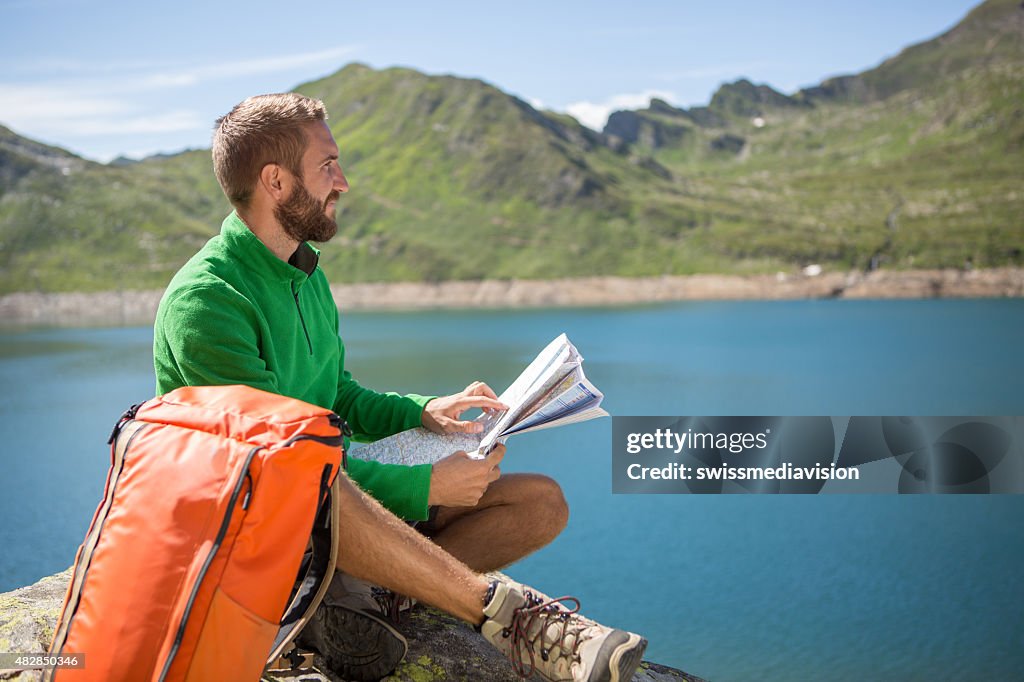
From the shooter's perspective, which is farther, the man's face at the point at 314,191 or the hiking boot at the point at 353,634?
the man's face at the point at 314,191

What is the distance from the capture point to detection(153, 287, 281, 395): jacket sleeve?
291 cm

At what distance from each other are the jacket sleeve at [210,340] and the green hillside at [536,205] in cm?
10090

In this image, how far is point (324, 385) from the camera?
3.68 m

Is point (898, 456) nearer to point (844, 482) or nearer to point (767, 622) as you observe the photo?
point (844, 482)

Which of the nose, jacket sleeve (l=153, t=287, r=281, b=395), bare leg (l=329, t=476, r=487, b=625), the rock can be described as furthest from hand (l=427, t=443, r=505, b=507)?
the rock

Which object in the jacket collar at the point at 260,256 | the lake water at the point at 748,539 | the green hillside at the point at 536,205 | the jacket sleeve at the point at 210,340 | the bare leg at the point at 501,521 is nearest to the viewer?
the jacket sleeve at the point at 210,340

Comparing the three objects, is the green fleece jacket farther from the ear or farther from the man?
the ear

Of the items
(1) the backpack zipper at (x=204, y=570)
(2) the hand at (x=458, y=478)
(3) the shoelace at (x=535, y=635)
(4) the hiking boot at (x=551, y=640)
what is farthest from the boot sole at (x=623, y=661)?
(1) the backpack zipper at (x=204, y=570)

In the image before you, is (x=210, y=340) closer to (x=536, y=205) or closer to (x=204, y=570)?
(x=204, y=570)

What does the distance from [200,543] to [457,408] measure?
162 cm

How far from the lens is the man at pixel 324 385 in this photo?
293cm

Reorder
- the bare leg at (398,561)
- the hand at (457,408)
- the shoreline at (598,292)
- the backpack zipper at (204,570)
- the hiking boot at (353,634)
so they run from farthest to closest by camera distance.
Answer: the shoreline at (598,292), the hand at (457,408), the hiking boot at (353,634), the bare leg at (398,561), the backpack zipper at (204,570)

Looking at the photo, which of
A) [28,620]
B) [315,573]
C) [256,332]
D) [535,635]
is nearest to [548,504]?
[535,635]

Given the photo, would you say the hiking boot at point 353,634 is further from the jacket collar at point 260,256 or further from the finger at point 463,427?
the jacket collar at point 260,256
